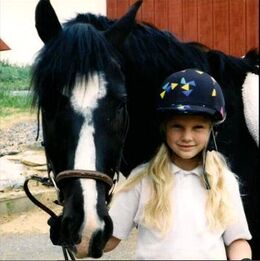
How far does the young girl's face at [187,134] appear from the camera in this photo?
4.95ft

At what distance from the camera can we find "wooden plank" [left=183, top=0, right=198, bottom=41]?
4.02m

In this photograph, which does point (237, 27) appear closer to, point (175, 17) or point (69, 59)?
point (175, 17)

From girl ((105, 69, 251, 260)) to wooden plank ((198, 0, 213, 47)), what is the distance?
8.71ft

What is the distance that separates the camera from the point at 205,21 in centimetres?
413

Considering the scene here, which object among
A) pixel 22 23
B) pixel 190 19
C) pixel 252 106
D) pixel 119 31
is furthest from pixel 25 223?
pixel 119 31

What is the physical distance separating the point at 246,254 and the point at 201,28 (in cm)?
293

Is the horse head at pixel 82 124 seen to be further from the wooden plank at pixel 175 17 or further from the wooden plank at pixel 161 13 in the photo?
the wooden plank at pixel 175 17

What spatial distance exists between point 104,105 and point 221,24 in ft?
9.56

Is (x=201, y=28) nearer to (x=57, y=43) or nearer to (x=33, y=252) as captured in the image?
(x=33, y=252)

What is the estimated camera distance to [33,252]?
356 centimetres

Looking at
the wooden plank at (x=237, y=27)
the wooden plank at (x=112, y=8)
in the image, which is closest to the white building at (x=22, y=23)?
the wooden plank at (x=112, y=8)

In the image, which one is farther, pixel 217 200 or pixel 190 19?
pixel 190 19

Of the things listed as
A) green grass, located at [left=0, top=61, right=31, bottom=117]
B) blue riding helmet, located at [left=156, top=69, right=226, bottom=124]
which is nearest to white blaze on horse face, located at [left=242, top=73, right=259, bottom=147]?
blue riding helmet, located at [left=156, top=69, right=226, bottom=124]

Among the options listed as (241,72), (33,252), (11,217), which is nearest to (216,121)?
(241,72)
